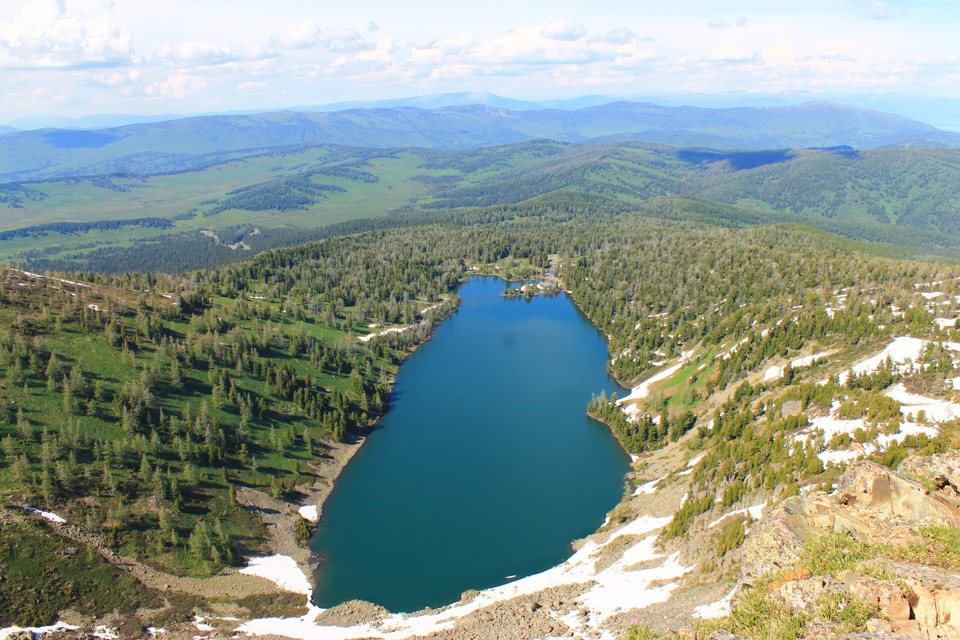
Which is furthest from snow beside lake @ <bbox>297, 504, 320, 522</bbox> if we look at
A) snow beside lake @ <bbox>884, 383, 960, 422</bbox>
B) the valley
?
snow beside lake @ <bbox>884, 383, 960, 422</bbox>

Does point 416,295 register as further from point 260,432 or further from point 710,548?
point 710,548

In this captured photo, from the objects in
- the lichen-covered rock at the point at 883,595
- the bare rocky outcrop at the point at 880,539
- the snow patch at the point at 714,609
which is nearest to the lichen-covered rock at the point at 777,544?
the bare rocky outcrop at the point at 880,539

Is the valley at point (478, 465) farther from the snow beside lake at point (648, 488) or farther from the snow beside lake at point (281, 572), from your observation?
the snow beside lake at point (648, 488)

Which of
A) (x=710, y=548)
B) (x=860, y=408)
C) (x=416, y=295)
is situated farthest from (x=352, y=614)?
(x=416, y=295)

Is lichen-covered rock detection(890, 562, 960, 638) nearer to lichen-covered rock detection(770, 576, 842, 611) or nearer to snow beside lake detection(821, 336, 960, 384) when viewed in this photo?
lichen-covered rock detection(770, 576, 842, 611)

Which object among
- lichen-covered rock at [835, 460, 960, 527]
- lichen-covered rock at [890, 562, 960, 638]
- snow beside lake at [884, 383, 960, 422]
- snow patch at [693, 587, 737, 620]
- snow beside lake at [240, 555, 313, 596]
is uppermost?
lichen-covered rock at [890, 562, 960, 638]

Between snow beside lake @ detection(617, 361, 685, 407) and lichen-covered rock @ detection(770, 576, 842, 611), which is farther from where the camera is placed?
snow beside lake @ detection(617, 361, 685, 407)

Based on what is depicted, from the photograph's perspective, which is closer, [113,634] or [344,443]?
[113,634]
